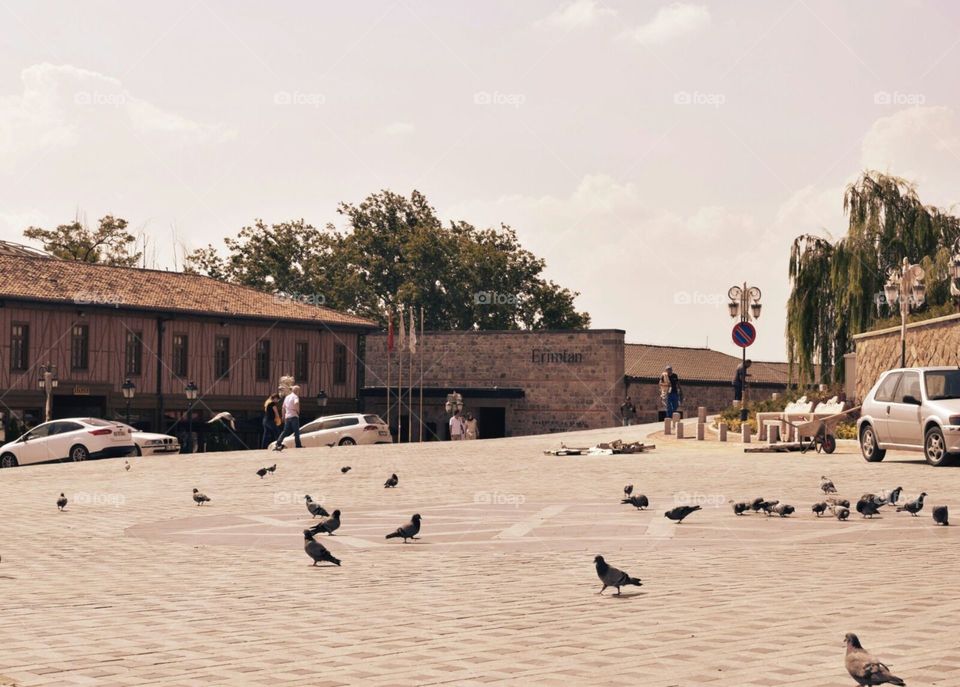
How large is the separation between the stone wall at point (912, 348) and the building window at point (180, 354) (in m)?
29.9

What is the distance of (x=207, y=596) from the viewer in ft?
27.6

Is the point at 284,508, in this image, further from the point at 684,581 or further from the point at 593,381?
the point at 593,381

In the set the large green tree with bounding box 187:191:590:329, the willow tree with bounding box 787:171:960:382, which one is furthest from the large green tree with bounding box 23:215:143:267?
the willow tree with bounding box 787:171:960:382

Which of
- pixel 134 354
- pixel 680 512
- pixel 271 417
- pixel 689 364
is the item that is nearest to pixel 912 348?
pixel 271 417

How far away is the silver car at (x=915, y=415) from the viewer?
70.4ft

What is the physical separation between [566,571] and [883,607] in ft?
8.50

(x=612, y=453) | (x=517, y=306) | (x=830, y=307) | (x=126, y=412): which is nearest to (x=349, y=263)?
(x=517, y=306)

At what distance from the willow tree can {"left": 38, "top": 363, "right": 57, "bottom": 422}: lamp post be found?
26.4m

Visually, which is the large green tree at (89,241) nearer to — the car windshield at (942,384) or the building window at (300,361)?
the building window at (300,361)

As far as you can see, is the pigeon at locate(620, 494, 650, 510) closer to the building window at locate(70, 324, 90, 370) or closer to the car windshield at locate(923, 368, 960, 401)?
the car windshield at locate(923, 368, 960, 401)

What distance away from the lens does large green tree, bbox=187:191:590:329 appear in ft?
244

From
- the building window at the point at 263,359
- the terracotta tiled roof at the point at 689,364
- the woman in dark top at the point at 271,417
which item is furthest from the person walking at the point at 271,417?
the terracotta tiled roof at the point at 689,364

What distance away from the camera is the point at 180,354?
5581 cm

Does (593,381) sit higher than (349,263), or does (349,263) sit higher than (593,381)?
(349,263)
